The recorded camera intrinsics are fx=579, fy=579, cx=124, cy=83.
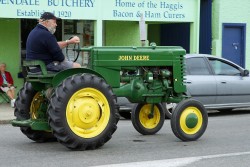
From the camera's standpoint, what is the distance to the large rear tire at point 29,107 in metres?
9.27

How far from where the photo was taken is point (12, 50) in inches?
688

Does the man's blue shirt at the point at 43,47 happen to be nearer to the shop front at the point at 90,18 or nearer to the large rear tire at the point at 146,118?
the large rear tire at the point at 146,118

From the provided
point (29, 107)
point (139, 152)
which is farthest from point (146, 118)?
point (29, 107)

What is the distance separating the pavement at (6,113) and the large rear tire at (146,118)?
4.11 m

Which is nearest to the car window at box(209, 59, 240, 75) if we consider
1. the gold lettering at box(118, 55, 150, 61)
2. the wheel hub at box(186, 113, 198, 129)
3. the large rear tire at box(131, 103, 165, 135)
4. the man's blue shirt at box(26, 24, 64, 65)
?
the large rear tire at box(131, 103, 165, 135)

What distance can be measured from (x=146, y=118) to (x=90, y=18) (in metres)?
6.58

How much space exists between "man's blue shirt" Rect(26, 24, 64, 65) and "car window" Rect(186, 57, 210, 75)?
210 inches

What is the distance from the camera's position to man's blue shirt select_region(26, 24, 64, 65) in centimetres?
865

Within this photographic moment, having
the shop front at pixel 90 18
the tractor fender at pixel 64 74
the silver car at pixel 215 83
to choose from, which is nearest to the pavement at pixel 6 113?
the shop front at pixel 90 18

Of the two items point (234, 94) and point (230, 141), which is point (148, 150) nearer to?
point (230, 141)

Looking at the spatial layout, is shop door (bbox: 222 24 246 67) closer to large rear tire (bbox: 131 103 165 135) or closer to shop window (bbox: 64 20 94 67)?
shop window (bbox: 64 20 94 67)

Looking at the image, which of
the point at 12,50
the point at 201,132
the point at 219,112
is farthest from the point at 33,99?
the point at 12,50

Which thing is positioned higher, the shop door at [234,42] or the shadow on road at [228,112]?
the shop door at [234,42]

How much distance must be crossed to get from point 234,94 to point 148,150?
19.3 ft
